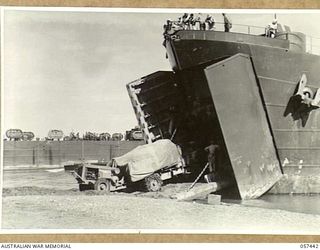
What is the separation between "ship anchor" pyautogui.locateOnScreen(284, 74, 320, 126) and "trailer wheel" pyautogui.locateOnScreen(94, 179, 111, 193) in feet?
8.32

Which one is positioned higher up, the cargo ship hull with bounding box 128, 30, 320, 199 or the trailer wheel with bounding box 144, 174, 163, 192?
the cargo ship hull with bounding box 128, 30, 320, 199

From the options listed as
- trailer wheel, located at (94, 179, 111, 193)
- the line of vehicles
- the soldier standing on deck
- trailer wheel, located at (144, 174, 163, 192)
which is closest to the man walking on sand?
trailer wheel, located at (144, 174, 163, 192)

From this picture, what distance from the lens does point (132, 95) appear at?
31.2 ft

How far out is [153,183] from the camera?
928 centimetres

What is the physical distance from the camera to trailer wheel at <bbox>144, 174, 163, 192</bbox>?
923cm

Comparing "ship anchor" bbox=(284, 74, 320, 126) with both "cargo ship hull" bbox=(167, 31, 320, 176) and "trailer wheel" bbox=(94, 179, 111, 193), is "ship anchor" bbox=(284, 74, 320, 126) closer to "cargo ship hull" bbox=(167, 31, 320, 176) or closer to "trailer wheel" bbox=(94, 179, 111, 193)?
"cargo ship hull" bbox=(167, 31, 320, 176)

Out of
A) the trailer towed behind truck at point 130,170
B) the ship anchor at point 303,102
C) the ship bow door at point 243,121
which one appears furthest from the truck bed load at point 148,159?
the ship anchor at point 303,102

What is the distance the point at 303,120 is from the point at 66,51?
10.8 feet

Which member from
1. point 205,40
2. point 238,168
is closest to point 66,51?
point 205,40

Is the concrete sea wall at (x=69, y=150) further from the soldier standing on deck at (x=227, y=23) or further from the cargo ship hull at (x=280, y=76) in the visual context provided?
the soldier standing on deck at (x=227, y=23)

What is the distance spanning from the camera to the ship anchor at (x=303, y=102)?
9109 mm

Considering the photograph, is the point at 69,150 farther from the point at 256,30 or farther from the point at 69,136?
the point at 256,30

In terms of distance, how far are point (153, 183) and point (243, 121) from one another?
58.2 inches

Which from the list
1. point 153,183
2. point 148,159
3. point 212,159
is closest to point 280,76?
point 212,159
